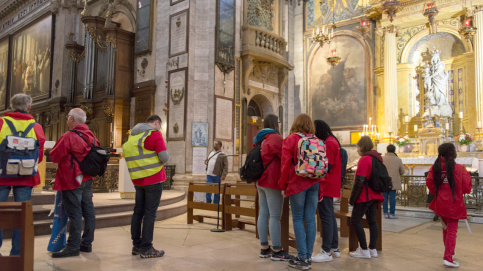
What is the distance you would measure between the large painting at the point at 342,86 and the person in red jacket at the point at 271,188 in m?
11.2

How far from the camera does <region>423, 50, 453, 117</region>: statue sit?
1341cm

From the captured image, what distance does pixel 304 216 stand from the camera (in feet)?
13.6

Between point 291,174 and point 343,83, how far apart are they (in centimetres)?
1205

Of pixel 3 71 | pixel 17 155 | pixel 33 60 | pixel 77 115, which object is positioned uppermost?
pixel 3 71

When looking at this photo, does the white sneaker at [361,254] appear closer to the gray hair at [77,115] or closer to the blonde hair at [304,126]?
the blonde hair at [304,126]

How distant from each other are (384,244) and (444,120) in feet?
30.6

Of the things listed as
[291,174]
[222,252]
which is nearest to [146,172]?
[222,252]

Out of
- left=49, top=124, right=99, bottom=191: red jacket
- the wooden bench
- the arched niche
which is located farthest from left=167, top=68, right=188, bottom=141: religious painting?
the wooden bench

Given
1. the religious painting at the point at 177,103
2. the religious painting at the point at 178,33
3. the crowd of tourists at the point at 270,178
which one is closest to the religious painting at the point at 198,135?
the religious painting at the point at 177,103

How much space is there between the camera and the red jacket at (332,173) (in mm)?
4473

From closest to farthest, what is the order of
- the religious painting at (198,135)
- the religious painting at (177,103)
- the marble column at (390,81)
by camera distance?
1. the religious painting at (198,135)
2. the religious painting at (177,103)
3. the marble column at (390,81)

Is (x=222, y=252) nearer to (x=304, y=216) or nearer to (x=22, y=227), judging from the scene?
(x=304, y=216)

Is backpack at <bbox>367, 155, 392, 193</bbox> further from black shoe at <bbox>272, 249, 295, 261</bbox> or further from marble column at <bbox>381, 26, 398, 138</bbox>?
marble column at <bbox>381, 26, 398, 138</bbox>

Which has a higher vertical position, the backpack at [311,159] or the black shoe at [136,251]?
the backpack at [311,159]
